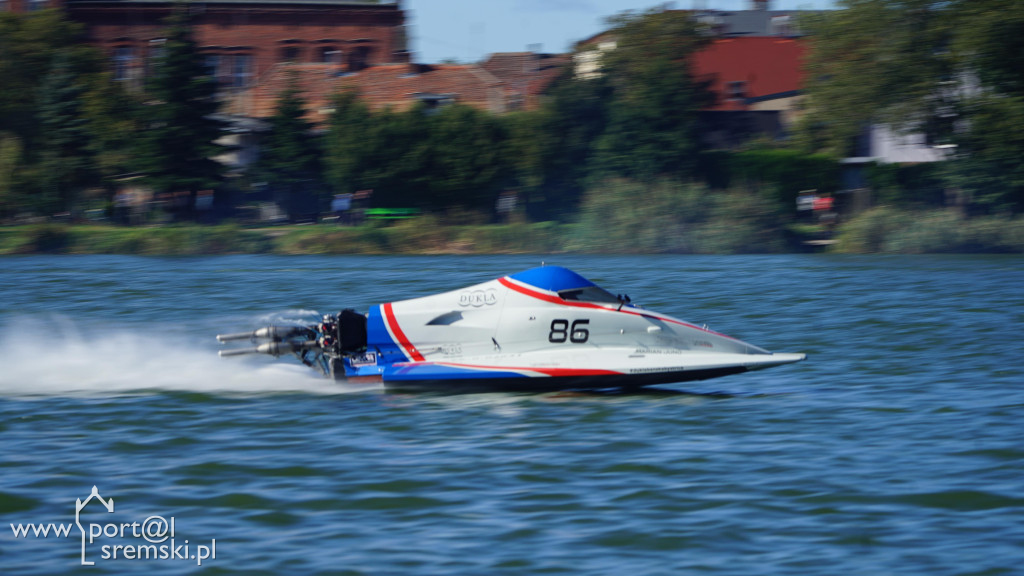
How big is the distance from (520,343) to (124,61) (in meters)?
60.9

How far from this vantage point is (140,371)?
589 inches

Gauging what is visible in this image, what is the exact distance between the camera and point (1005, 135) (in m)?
40.5

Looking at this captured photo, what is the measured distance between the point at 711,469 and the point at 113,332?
13421mm

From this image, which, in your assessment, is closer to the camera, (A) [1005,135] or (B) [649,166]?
(A) [1005,135]

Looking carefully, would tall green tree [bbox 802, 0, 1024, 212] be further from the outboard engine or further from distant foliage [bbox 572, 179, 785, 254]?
the outboard engine

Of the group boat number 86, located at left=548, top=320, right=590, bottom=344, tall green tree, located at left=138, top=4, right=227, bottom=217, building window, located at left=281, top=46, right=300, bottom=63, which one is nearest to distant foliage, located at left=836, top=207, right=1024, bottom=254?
tall green tree, located at left=138, top=4, right=227, bottom=217

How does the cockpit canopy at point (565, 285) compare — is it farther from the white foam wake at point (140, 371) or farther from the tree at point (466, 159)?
the tree at point (466, 159)

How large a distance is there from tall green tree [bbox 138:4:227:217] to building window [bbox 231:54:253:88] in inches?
757

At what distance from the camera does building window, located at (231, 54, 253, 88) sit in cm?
6881

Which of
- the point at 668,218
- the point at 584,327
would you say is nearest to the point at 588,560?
the point at 584,327

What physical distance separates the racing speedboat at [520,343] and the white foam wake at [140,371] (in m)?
0.77

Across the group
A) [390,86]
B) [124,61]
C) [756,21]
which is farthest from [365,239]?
[756,21]

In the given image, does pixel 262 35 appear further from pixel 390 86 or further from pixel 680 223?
pixel 680 223

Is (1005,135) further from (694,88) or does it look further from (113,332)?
(113,332)
